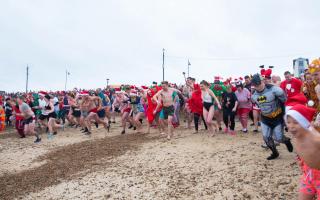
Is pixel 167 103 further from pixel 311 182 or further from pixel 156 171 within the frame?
pixel 311 182

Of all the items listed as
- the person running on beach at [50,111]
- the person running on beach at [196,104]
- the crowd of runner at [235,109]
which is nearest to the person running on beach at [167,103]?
the crowd of runner at [235,109]

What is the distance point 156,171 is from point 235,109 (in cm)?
439

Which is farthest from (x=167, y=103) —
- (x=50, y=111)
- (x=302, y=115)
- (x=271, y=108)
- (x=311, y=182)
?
(x=302, y=115)

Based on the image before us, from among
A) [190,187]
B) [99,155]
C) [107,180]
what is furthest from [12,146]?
[190,187]

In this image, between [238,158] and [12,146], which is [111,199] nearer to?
[238,158]

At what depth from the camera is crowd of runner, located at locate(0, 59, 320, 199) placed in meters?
2.91

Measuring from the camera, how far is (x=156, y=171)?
676cm

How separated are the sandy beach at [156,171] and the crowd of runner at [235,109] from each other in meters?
0.78

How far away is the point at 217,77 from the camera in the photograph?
1166 centimetres

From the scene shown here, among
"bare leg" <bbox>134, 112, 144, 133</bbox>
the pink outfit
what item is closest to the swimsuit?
"bare leg" <bbox>134, 112, 144, 133</bbox>

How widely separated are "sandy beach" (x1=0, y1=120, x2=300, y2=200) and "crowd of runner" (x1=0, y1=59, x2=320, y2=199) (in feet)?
2.56

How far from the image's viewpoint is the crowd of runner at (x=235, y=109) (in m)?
2.91

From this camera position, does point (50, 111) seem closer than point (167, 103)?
No

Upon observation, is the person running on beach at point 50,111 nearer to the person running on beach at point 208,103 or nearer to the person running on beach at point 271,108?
the person running on beach at point 208,103
